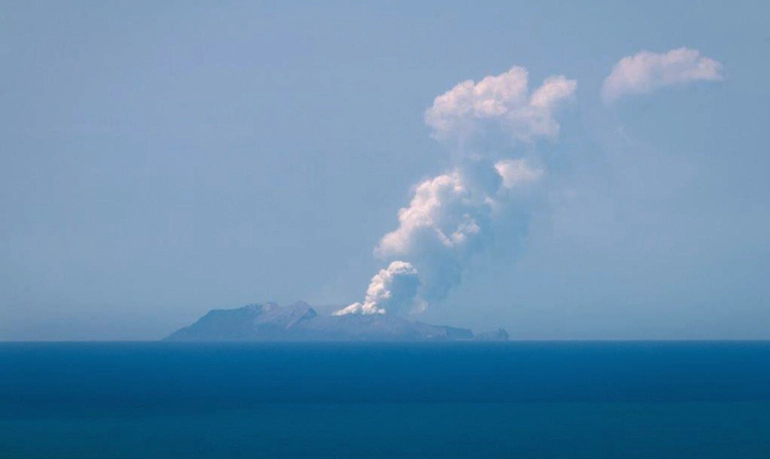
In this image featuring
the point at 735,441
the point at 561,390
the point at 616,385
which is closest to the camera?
the point at 735,441

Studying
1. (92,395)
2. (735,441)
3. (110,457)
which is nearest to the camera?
(110,457)

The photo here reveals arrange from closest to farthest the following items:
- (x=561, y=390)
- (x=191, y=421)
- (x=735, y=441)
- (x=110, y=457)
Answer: (x=110, y=457) < (x=735, y=441) < (x=191, y=421) < (x=561, y=390)

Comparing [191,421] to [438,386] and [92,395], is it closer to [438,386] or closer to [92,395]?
[92,395]

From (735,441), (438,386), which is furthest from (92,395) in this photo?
(735,441)

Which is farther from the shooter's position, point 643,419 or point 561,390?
point 561,390

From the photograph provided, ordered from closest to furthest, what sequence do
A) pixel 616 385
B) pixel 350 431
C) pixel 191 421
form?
1. pixel 350 431
2. pixel 191 421
3. pixel 616 385

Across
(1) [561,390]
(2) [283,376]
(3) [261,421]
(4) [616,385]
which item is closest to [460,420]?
(3) [261,421]

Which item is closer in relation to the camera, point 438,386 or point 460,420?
point 460,420

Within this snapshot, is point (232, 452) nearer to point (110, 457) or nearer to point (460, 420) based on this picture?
point (110, 457)

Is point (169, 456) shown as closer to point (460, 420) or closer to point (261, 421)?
point (261, 421)
